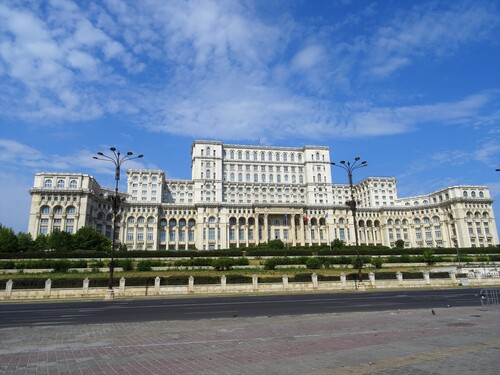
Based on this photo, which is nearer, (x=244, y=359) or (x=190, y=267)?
(x=244, y=359)

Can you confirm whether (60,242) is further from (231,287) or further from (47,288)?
(231,287)

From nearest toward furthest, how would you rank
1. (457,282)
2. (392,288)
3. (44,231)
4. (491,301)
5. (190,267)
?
1. (491,301)
2. (392,288)
3. (457,282)
4. (190,267)
5. (44,231)

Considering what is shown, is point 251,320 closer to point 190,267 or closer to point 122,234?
point 190,267

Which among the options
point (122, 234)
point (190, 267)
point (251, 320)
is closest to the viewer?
point (251, 320)

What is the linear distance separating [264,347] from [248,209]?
100938 mm

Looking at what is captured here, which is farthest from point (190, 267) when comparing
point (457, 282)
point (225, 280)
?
point (457, 282)

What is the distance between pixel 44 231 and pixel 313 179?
3462 inches

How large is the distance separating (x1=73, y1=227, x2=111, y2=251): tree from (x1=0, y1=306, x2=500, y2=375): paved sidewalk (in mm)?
60664

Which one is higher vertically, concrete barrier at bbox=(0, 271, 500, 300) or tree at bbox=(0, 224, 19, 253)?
tree at bbox=(0, 224, 19, 253)

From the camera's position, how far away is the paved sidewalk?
6.95 meters

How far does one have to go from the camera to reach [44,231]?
92.4 metres

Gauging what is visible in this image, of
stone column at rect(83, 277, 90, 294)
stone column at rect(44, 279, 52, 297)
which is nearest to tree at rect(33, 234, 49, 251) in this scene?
stone column at rect(44, 279, 52, 297)

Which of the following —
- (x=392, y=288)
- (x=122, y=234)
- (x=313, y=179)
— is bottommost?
(x=392, y=288)

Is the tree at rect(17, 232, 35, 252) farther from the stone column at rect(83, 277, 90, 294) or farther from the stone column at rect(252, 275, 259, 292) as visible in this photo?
the stone column at rect(252, 275, 259, 292)
